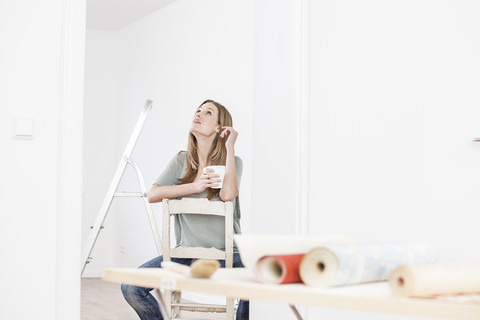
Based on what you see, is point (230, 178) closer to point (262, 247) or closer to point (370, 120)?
point (370, 120)

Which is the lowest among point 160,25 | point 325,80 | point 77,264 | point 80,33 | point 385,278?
point 77,264

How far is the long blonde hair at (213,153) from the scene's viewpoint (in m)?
3.59

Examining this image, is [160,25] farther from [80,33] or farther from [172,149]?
[80,33]

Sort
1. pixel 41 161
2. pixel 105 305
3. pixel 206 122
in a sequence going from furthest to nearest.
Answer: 1. pixel 105 305
2. pixel 206 122
3. pixel 41 161

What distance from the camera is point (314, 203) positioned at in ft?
9.12

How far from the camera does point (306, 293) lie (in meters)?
1.02

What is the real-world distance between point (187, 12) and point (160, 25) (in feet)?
1.70

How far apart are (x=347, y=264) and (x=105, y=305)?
4.10m

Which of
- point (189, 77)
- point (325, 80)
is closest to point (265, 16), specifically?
point (325, 80)

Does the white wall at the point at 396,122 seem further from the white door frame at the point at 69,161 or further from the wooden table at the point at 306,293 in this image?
the wooden table at the point at 306,293

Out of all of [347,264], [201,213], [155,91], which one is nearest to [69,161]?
[201,213]

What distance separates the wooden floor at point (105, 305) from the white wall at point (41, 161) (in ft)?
5.90

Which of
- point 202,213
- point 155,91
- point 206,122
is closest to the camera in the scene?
point 202,213

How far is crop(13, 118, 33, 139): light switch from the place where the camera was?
8.47ft
